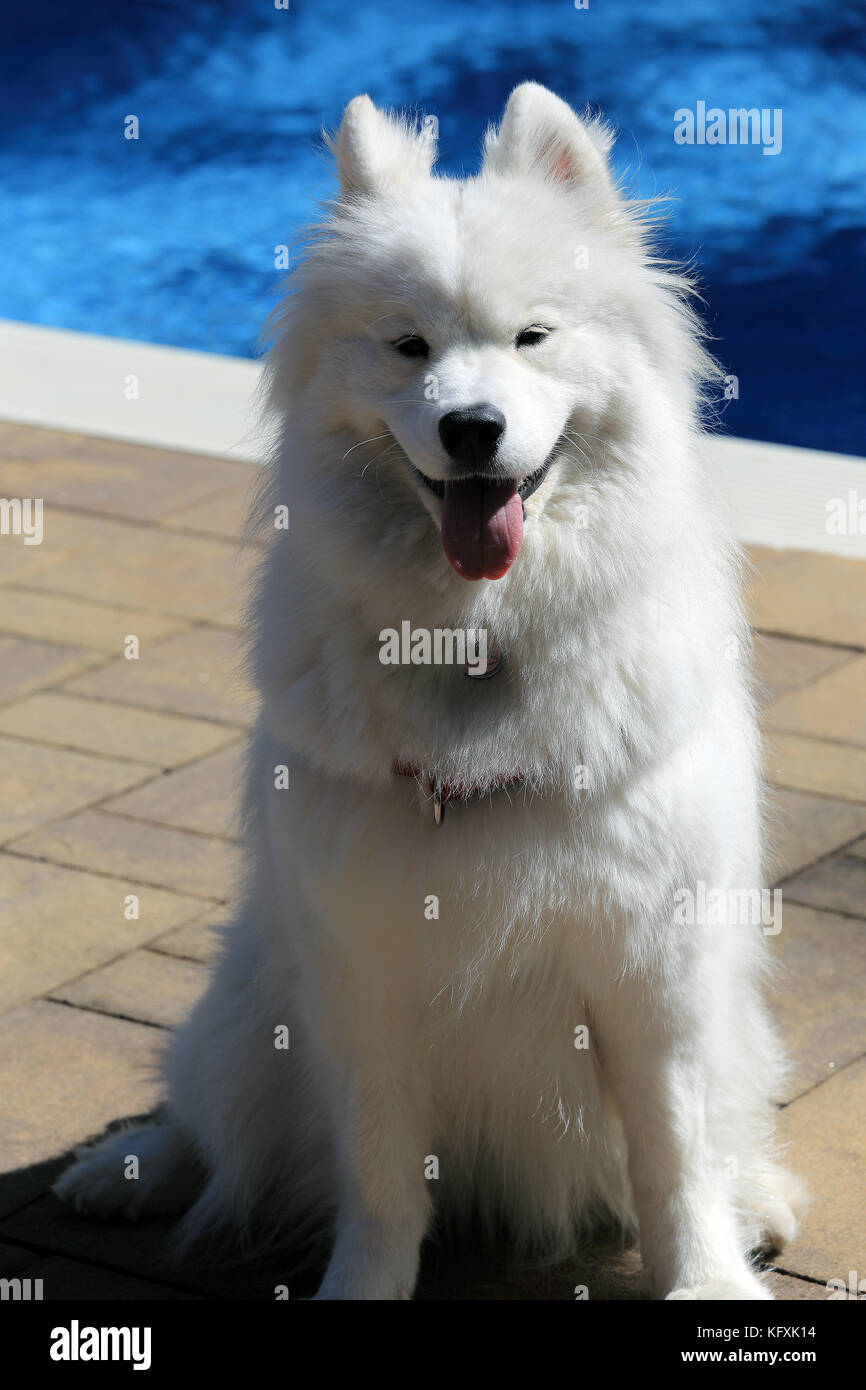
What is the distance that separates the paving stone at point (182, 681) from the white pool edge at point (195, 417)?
0.76m

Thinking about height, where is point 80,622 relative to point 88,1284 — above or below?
above

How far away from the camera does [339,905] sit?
2.46 metres

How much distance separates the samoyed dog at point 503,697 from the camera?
7.66 feet

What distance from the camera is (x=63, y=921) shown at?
3.86 m

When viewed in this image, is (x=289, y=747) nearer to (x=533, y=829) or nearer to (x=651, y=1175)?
(x=533, y=829)

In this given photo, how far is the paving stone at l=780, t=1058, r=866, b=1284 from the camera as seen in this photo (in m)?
2.80

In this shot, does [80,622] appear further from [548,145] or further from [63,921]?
[548,145]

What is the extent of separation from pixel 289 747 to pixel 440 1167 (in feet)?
2.60

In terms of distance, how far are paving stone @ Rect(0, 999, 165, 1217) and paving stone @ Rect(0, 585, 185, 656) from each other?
1.93 m

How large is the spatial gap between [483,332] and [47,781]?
8.39ft

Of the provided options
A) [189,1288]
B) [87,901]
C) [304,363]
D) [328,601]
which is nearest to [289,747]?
[328,601]

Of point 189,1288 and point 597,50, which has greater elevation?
point 597,50

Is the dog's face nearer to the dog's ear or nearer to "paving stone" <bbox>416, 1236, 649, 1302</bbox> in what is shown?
the dog's ear

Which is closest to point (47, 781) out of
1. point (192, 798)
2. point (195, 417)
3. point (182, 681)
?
point (192, 798)
